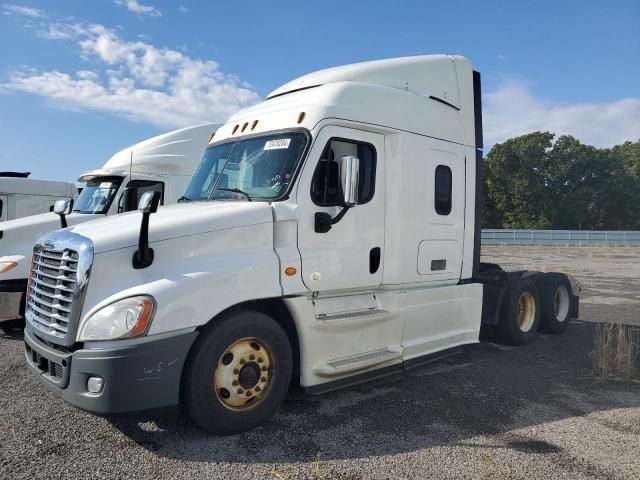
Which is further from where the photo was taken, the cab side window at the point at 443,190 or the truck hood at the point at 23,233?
the truck hood at the point at 23,233

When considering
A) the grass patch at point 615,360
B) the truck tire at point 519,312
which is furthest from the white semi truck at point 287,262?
the grass patch at point 615,360

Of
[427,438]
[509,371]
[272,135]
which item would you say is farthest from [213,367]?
[509,371]

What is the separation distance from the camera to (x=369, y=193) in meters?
5.05

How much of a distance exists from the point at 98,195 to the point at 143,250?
19.9 feet

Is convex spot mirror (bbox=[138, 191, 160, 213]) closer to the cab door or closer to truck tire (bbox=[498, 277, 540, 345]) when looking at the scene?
the cab door

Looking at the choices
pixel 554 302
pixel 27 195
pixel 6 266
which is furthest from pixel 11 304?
pixel 554 302

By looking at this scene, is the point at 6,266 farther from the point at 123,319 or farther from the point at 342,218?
the point at 342,218

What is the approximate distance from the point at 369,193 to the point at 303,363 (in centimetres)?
178

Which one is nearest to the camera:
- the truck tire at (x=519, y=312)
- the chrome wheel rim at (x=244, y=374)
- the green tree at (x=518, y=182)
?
the chrome wheel rim at (x=244, y=374)

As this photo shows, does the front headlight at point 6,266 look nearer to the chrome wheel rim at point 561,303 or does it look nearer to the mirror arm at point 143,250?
the mirror arm at point 143,250

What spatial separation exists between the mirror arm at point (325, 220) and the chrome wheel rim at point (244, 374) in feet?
3.74

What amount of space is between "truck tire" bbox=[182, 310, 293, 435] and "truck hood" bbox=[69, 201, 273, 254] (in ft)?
2.42

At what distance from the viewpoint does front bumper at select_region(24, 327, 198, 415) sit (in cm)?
349

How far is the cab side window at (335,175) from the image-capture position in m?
4.57
